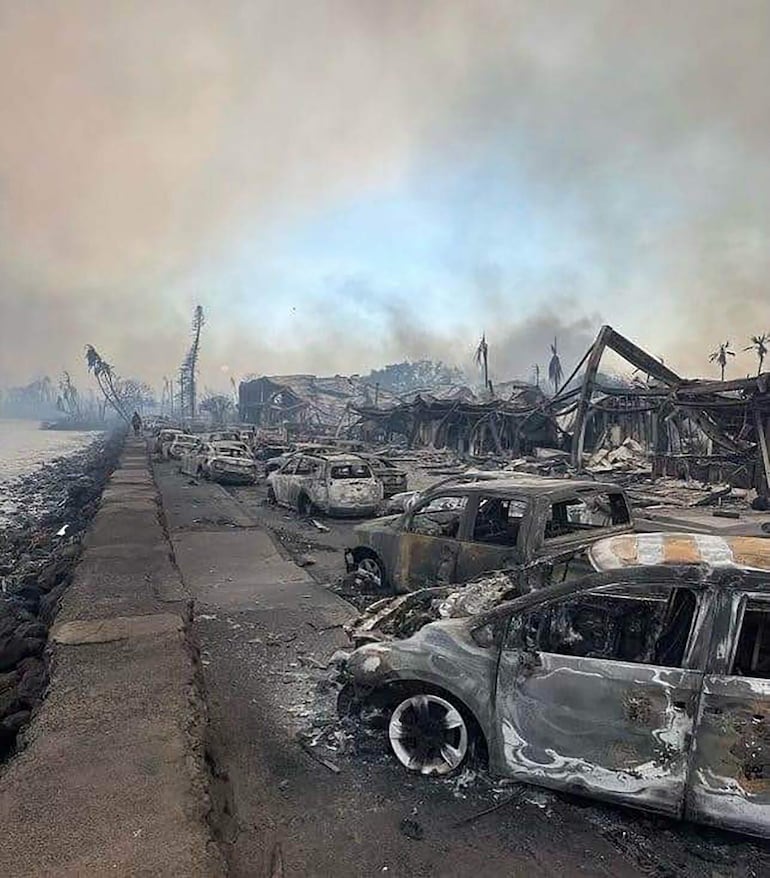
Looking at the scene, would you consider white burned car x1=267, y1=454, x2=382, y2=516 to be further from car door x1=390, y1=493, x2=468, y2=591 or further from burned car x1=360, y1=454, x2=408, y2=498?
car door x1=390, y1=493, x2=468, y2=591

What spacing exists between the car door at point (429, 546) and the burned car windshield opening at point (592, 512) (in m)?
1.00

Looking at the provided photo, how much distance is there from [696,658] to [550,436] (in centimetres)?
2603

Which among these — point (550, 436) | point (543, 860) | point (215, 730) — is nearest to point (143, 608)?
point (215, 730)

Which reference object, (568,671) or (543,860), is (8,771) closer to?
(543,860)

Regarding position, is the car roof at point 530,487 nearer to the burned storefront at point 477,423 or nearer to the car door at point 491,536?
the car door at point 491,536

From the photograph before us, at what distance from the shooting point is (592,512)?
6.43 m

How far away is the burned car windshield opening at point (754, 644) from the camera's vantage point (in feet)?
10.8

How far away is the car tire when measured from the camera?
761cm

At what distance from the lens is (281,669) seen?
571 cm

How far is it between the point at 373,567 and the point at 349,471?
6.11m

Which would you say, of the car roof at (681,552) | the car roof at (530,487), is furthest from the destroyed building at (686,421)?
the car roof at (681,552)

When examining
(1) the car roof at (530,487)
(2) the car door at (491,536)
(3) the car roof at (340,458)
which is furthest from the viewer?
(3) the car roof at (340,458)

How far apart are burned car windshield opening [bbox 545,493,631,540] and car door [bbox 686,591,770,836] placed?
294cm

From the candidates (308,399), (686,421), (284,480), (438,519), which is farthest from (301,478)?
(308,399)
